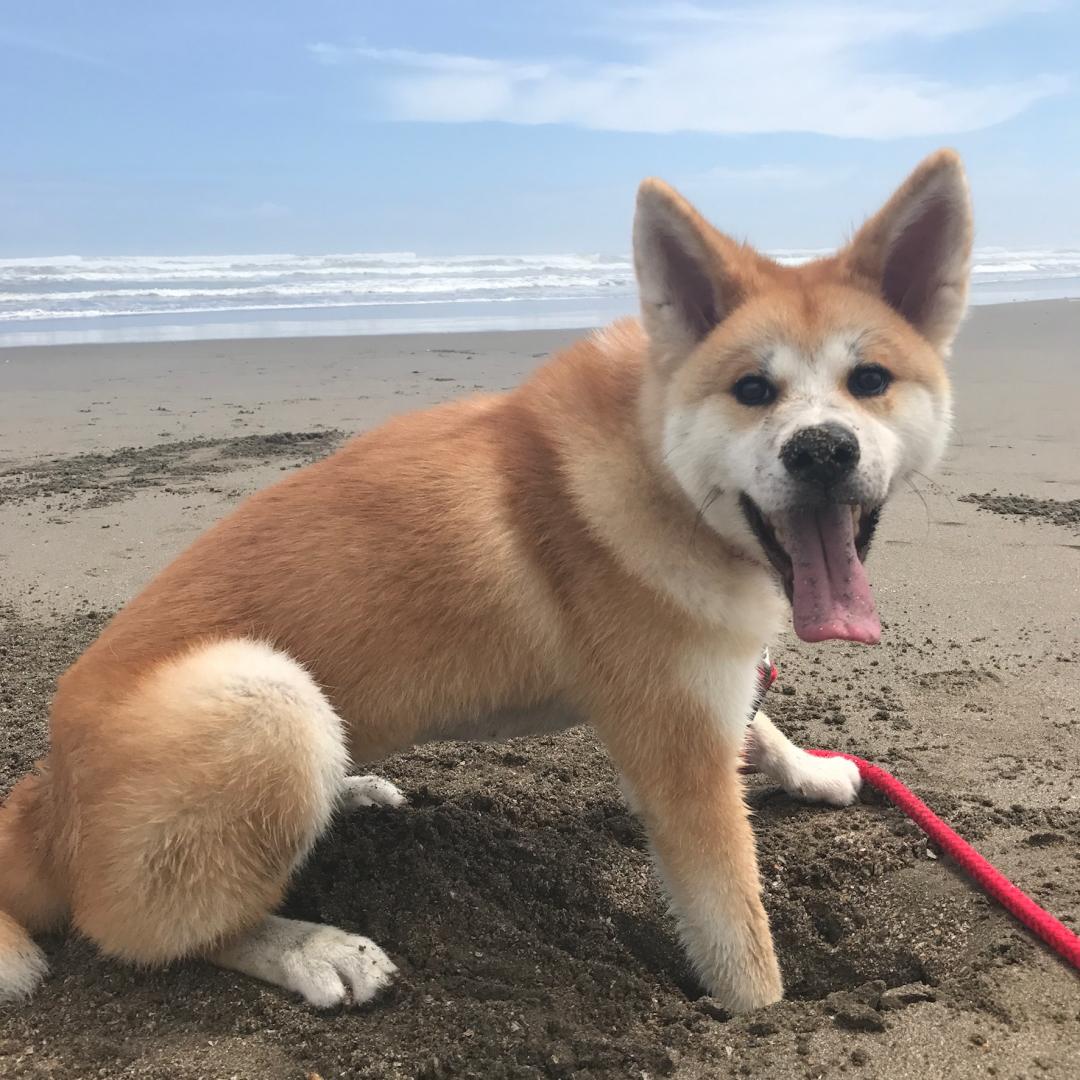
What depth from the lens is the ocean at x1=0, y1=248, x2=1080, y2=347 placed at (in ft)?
58.6

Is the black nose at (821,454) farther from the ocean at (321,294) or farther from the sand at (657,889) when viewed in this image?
the ocean at (321,294)

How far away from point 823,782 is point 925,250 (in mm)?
1749

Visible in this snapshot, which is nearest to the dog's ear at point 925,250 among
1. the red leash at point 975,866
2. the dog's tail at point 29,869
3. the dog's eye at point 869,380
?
the dog's eye at point 869,380

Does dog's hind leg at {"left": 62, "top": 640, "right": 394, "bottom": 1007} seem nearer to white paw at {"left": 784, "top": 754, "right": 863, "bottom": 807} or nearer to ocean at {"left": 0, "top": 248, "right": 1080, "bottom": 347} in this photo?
white paw at {"left": 784, "top": 754, "right": 863, "bottom": 807}

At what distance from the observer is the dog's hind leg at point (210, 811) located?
224 centimetres

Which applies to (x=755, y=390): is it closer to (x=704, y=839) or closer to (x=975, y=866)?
(x=704, y=839)

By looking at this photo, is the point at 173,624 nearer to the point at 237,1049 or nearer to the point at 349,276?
the point at 237,1049

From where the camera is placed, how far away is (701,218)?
2492 millimetres

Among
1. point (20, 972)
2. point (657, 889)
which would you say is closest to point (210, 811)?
Answer: point (20, 972)

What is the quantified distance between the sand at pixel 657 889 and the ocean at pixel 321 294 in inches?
371

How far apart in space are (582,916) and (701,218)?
2.05 metres

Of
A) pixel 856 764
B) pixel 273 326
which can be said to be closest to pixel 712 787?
pixel 856 764

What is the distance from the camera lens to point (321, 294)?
25312 millimetres

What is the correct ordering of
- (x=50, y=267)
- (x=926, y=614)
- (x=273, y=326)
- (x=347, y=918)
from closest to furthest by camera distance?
(x=347, y=918) → (x=926, y=614) → (x=273, y=326) → (x=50, y=267)
